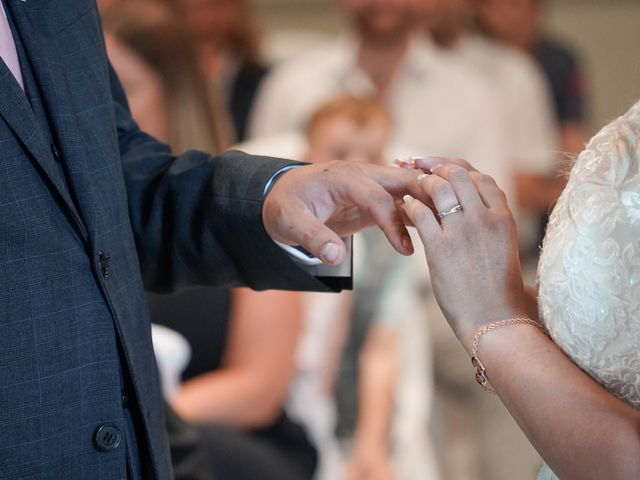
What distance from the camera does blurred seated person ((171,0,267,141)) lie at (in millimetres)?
3486

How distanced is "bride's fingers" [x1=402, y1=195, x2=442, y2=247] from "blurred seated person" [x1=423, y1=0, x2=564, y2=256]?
105 inches

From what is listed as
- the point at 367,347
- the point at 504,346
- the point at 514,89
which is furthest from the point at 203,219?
the point at 514,89

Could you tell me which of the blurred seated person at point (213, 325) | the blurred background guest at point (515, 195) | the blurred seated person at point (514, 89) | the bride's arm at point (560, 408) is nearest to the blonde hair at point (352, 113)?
the blurred seated person at point (213, 325)

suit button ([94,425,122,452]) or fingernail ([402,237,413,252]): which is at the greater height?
fingernail ([402,237,413,252])

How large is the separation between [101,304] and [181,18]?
1.42m

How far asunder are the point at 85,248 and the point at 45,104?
0.13 m

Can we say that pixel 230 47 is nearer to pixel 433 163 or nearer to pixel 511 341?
pixel 433 163

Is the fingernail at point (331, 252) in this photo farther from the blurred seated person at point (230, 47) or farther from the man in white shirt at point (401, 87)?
the blurred seated person at point (230, 47)

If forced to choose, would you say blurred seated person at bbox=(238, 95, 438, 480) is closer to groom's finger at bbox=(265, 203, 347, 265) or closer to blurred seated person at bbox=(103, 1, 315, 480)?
blurred seated person at bbox=(103, 1, 315, 480)

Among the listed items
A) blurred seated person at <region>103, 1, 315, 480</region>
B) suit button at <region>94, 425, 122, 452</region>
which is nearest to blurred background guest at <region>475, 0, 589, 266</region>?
blurred seated person at <region>103, 1, 315, 480</region>

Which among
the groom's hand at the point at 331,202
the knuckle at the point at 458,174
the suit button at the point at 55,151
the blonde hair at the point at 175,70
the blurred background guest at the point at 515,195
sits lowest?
the blurred background guest at the point at 515,195

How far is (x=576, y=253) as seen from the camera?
0.86 m

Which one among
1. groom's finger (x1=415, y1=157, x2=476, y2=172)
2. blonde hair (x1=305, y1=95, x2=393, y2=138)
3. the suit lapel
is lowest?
blonde hair (x1=305, y1=95, x2=393, y2=138)

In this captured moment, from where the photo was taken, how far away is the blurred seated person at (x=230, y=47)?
3.49 m
